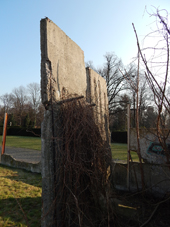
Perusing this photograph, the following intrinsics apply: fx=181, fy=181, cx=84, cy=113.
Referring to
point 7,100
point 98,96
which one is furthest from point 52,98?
point 7,100

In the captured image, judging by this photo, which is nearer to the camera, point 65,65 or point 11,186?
point 65,65

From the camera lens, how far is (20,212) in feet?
11.5

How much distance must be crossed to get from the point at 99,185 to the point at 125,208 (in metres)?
0.64

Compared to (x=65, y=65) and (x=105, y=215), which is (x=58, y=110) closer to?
(x=65, y=65)

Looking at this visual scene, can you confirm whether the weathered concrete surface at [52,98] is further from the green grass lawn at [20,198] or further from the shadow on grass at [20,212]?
the shadow on grass at [20,212]

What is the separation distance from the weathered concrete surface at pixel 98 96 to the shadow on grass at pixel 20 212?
6.43ft

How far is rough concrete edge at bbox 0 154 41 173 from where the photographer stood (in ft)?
21.4

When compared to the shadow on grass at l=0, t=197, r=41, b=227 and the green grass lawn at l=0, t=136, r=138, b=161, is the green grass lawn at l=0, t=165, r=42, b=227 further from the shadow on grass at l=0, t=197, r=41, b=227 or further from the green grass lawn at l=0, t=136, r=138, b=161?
the green grass lawn at l=0, t=136, r=138, b=161

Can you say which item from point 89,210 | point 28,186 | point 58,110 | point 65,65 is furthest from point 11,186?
point 65,65

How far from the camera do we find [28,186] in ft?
16.4

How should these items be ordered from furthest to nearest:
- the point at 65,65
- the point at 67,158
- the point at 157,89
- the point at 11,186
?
1. the point at 11,186
2. the point at 65,65
3. the point at 157,89
4. the point at 67,158

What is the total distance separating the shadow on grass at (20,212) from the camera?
3.08 meters

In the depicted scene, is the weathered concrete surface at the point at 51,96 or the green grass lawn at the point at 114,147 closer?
the weathered concrete surface at the point at 51,96

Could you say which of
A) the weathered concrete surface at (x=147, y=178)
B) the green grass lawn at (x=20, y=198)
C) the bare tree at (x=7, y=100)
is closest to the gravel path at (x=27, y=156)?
the green grass lawn at (x=20, y=198)
